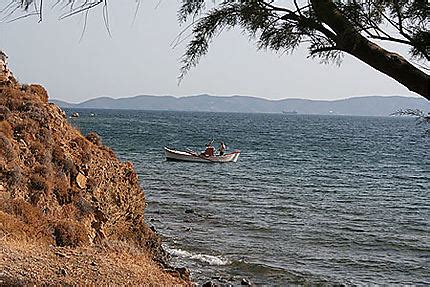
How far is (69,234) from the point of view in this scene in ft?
35.7

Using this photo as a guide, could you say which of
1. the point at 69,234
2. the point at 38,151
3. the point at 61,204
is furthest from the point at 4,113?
the point at 69,234

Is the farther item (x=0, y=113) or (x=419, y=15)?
(x=0, y=113)

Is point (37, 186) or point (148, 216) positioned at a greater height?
point (37, 186)

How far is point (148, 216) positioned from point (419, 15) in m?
19.3

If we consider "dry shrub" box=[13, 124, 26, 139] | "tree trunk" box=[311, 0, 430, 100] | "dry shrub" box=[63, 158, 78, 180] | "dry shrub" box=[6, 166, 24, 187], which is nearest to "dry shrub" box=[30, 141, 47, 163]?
"dry shrub" box=[13, 124, 26, 139]

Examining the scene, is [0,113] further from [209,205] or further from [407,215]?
[407,215]

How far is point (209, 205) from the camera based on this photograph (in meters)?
26.7

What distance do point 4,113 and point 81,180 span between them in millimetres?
2332

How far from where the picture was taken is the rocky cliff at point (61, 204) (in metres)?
9.45

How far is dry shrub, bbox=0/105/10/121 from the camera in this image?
13.7m

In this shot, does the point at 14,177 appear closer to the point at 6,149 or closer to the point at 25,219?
the point at 6,149

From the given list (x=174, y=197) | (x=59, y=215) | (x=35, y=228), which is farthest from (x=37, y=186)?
(x=174, y=197)

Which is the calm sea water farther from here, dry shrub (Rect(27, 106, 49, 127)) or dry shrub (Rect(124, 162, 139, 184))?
dry shrub (Rect(27, 106, 49, 127))

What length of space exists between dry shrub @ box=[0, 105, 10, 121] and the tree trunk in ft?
33.0
